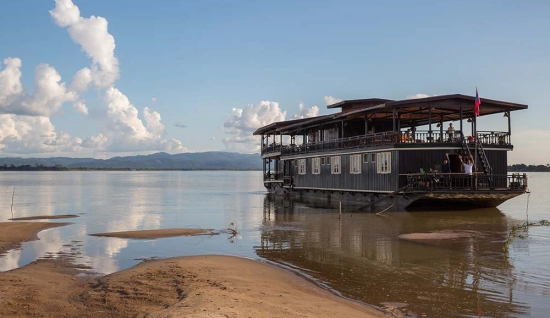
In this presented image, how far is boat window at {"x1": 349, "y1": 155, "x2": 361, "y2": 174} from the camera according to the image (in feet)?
117

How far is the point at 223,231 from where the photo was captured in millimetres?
24000

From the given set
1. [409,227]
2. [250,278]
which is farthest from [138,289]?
[409,227]

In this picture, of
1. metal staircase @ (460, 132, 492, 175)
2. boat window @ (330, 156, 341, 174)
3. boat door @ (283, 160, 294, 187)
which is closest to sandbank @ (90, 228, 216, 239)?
metal staircase @ (460, 132, 492, 175)

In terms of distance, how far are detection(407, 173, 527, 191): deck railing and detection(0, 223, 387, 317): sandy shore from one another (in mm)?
17470

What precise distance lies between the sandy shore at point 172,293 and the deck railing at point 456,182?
57.3 ft

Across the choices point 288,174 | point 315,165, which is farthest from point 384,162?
point 288,174

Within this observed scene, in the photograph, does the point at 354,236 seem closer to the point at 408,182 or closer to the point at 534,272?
the point at 534,272

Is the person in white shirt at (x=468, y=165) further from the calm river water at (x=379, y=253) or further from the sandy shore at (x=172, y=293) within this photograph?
the sandy shore at (x=172, y=293)

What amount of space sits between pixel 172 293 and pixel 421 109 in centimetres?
2794

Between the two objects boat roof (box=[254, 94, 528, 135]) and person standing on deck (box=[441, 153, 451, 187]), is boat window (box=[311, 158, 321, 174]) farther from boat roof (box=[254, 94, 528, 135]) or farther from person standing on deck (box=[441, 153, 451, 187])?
person standing on deck (box=[441, 153, 451, 187])

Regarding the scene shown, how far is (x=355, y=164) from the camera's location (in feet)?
118

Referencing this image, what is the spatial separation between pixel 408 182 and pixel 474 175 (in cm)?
372

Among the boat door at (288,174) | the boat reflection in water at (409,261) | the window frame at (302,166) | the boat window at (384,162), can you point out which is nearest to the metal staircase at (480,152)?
the boat reflection in water at (409,261)

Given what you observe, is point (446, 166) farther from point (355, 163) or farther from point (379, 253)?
point (379, 253)
